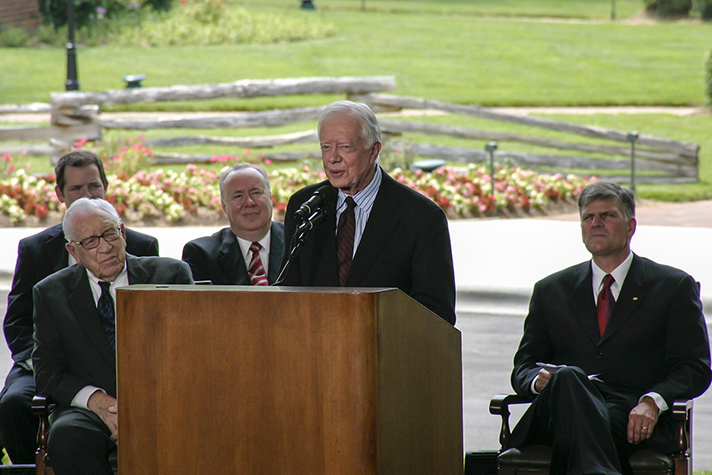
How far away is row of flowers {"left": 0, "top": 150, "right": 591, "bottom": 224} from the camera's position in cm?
1216

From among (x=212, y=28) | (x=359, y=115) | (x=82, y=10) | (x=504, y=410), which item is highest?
(x=82, y=10)

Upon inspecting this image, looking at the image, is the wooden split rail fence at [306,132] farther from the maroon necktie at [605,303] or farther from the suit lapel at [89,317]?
the suit lapel at [89,317]

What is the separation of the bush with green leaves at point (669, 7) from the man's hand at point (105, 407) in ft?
137

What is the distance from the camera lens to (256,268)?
500 centimetres

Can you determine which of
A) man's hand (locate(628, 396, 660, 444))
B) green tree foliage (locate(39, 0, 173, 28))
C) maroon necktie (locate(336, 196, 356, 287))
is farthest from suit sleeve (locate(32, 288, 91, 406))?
green tree foliage (locate(39, 0, 173, 28))

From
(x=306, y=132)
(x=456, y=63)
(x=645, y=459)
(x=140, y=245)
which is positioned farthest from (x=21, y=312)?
(x=456, y=63)

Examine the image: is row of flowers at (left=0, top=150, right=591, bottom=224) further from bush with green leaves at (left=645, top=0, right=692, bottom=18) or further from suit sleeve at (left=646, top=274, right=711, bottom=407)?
bush with green leaves at (left=645, top=0, right=692, bottom=18)

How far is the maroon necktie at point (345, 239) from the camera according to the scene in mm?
3438

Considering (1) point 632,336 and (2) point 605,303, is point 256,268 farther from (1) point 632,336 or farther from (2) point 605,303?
(1) point 632,336

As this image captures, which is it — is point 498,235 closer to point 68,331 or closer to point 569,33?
point 68,331

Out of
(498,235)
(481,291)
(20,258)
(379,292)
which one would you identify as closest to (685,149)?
(498,235)

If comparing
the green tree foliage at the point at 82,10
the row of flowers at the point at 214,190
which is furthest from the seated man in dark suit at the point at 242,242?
the green tree foliage at the point at 82,10

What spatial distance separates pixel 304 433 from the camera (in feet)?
8.16

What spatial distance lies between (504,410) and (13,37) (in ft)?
105
